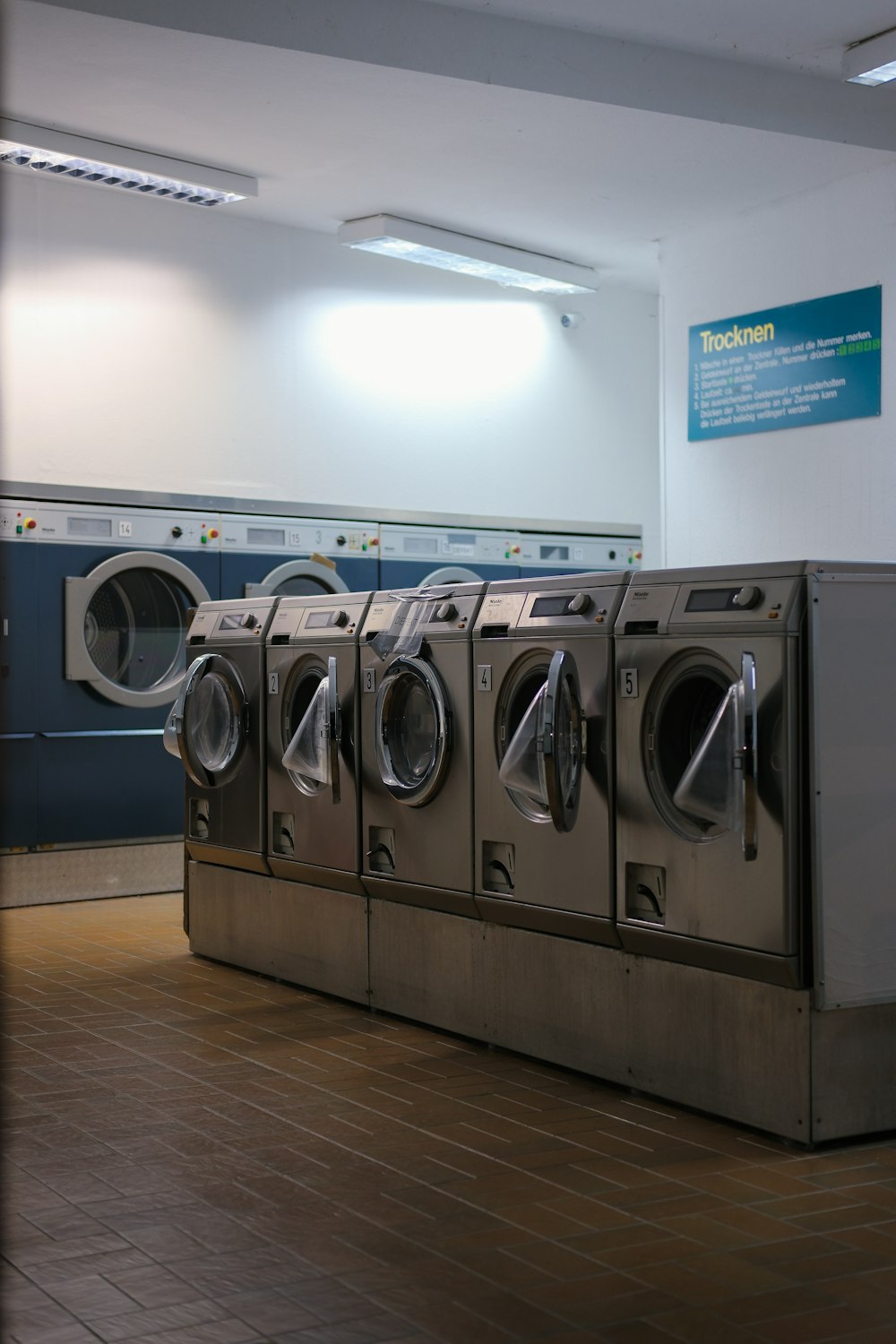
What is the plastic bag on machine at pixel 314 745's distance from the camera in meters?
5.17

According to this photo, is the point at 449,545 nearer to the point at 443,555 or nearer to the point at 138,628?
the point at 443,555

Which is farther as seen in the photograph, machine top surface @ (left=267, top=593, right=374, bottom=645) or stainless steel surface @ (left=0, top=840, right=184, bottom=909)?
stainless steel surface @ (left=0, top=840, right=184, bottom=909)

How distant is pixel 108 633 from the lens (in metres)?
7.63

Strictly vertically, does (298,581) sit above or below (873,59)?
below

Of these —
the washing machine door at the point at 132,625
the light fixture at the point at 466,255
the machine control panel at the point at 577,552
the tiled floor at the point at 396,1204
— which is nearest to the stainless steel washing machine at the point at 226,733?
the tiled floor at the point at 396,1204

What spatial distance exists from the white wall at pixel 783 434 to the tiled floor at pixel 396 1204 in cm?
385

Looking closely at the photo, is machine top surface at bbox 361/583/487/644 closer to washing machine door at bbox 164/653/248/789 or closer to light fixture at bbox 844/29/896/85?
washing machine door at bbox 164/653/248/789

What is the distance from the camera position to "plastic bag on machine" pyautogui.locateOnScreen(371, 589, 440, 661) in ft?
15.9

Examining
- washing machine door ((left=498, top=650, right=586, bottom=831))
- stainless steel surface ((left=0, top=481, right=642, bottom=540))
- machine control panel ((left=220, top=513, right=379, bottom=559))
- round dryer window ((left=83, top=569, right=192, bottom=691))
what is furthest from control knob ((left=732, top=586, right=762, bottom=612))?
machine control panel ((left=220, top=513, right=379, bottom=559))

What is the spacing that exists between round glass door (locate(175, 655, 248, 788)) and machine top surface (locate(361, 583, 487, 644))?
0.86 meters

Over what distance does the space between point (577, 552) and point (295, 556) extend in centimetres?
215

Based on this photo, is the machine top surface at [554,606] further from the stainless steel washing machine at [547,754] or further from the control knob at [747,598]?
the control knob at [747,598]

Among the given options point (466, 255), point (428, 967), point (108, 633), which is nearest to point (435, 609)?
point (428, 967)

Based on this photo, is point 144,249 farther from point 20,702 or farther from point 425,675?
Result: point 425,675
